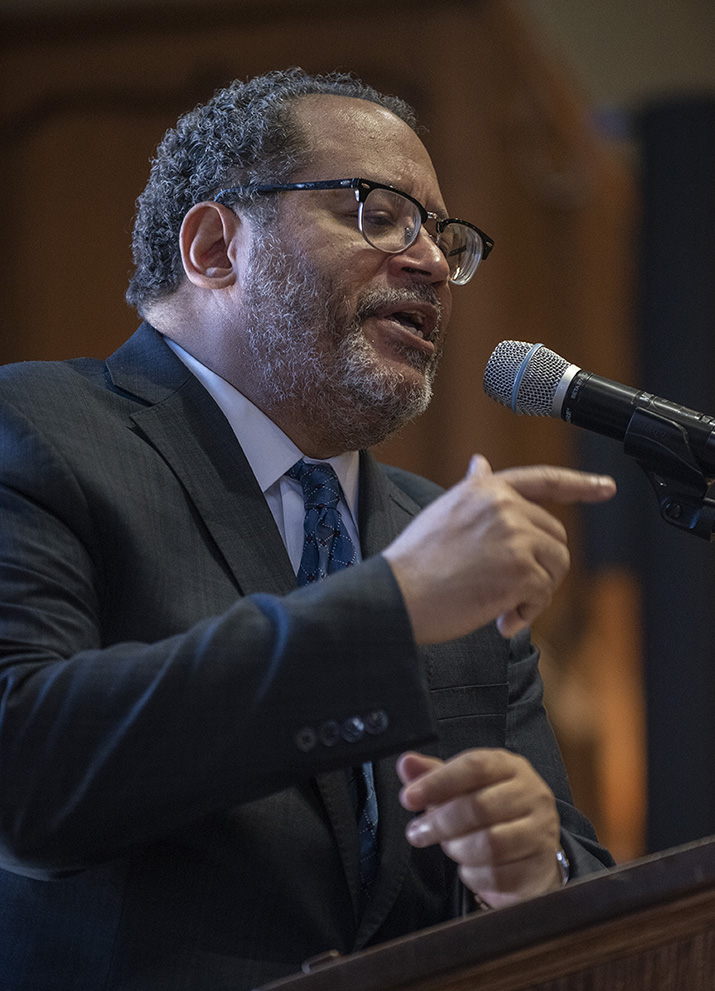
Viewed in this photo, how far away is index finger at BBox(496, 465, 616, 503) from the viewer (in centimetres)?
105

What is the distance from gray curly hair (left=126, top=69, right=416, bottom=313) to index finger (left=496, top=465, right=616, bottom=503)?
78cm

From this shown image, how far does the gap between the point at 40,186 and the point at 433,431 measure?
1447 millimetres

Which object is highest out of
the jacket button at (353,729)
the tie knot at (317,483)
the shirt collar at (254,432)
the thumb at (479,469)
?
the thumb at (479,469)

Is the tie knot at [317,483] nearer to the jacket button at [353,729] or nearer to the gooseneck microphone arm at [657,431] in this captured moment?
the gooseneck microphone arm at [657,431]

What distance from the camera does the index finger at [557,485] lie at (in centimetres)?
105

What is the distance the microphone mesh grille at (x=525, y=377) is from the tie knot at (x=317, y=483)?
0.97 ft

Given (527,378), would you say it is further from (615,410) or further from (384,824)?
(384,824)

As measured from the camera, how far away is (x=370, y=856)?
1.35m

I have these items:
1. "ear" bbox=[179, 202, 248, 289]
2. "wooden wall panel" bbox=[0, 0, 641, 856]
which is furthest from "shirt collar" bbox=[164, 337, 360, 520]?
"wooden wall panel" bbox=[0, 0, 641, 856]

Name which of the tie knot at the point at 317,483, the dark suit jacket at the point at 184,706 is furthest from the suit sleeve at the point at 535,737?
the tie knot at the point at 317,483

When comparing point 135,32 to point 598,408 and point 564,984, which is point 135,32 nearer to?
point 598,408

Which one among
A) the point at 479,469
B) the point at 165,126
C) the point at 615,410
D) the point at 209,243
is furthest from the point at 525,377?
the point at 165,126

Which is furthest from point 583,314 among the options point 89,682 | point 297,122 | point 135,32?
point 89,682

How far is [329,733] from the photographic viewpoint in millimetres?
981
